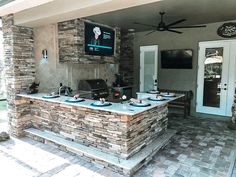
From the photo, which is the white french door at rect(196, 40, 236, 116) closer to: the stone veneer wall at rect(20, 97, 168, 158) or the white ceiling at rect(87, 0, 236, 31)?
the white ceiling at rect(87, 0, 236, 31)

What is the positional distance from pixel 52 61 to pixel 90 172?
9.09 ft

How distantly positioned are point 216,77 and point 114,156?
4096 millimetres

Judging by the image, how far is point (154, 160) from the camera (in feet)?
10.6

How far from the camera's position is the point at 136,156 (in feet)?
10.0

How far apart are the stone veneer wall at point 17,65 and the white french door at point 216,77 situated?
179 inches

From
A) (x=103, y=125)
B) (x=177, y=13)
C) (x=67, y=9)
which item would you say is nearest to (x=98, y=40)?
(x=177, y=13)

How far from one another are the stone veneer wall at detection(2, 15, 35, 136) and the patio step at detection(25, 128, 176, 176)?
622 mm

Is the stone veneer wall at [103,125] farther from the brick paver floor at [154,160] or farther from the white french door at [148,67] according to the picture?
the white french door at [148,67]

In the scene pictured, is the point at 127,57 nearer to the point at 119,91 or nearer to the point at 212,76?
the point at 119,91

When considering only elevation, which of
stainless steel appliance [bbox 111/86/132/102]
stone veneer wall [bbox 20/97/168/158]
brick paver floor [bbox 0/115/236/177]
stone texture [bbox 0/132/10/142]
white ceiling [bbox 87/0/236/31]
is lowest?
brick paver floor [bbox 0/115/236/177]

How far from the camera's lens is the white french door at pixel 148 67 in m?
6.70

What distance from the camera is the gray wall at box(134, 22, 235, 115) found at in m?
5.76

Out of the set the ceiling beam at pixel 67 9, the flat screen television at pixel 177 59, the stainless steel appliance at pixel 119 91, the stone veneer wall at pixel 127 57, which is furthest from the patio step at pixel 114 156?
the stone veneer wall at pixel 127 57

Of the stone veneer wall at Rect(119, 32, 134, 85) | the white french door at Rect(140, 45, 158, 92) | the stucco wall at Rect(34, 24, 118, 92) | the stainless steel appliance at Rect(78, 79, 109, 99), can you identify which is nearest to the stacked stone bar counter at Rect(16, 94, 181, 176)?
A: the stucco wall at Rect(34, 24, 118, 92)
